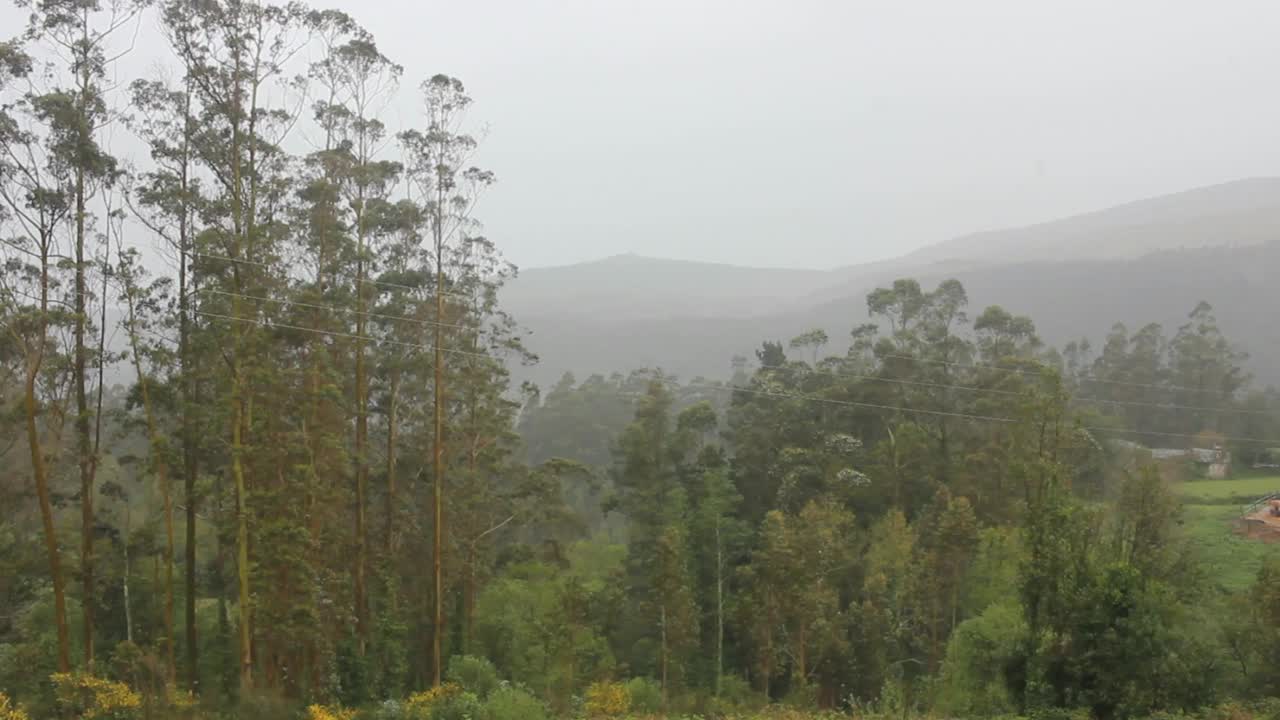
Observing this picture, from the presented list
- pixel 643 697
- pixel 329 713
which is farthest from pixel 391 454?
pixel 643 697

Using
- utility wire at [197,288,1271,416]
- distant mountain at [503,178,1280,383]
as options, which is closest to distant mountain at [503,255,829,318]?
distant mountain at [503,178,1280,383]

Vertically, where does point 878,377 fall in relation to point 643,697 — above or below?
above

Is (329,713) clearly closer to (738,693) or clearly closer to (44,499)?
(44,499)

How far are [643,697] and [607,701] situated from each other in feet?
9.71

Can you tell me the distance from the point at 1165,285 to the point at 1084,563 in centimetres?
8256

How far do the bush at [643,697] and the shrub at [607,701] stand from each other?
0.95 feet

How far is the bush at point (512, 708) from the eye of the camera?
37.7 ft

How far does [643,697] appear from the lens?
18.2 meters

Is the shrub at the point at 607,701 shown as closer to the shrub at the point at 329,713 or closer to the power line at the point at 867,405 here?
the shrub at the point at 329,713

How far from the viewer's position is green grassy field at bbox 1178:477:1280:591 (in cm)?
2381

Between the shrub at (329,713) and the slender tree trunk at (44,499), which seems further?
the slender tree trunk at (44,499)

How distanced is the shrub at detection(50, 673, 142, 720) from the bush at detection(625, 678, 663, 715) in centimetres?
865

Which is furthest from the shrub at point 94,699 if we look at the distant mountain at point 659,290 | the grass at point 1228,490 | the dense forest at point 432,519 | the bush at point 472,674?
the distant mountain at point 659,290

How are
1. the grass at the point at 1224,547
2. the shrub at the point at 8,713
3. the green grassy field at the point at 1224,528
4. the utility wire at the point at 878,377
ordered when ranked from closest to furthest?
the shrub at the point at 8,713
the utility wire at the point at 878,377
the grass at the point at 1224,547
the green grassy field at the point at 1224,528
